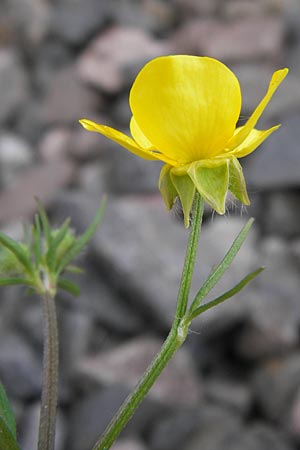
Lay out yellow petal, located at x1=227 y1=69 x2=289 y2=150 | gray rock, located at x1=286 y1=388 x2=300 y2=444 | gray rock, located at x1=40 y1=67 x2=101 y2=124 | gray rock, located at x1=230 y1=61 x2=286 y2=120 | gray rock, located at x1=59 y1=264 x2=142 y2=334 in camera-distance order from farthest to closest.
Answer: gray rock, located at x1=40 y1=67 x2=101 y2=124, gray rock, located at x1=230 y1=61 x2=286 y2=120, gray rock, located at x1=59 y1=264 x2=142 y2=334, gray rock, located at x1=286 y1=388 x2=300 y2=444, yellow petal, located at x1=227 y1=69 x2=289 y2=150

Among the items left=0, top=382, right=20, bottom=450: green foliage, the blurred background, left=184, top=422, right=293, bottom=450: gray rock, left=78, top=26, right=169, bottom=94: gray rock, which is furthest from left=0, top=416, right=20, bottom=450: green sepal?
left=78, top=26, right=169, bottom=94: gray rock

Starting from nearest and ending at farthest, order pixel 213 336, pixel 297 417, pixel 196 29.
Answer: pixel 297 417
pixel 213 336
pixel 196 29

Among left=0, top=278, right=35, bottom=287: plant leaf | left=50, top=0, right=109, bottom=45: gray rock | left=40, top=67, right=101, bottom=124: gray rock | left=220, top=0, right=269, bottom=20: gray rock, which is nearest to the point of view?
left=0, top=278, right=35, bottom=287: plant leaf

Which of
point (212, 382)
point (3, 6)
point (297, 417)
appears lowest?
point (212, 382)

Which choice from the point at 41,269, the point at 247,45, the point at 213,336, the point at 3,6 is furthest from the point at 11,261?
the point at 3,6

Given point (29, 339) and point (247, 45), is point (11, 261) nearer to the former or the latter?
point (29, 339)

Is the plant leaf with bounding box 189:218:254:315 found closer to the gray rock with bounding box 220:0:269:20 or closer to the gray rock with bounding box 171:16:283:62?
the gray rock with bounding box 171:16:283:62

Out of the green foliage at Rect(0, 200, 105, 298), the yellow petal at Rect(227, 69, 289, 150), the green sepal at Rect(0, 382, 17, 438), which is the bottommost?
the green sepal at Rect(0, 382, 17, 438)
